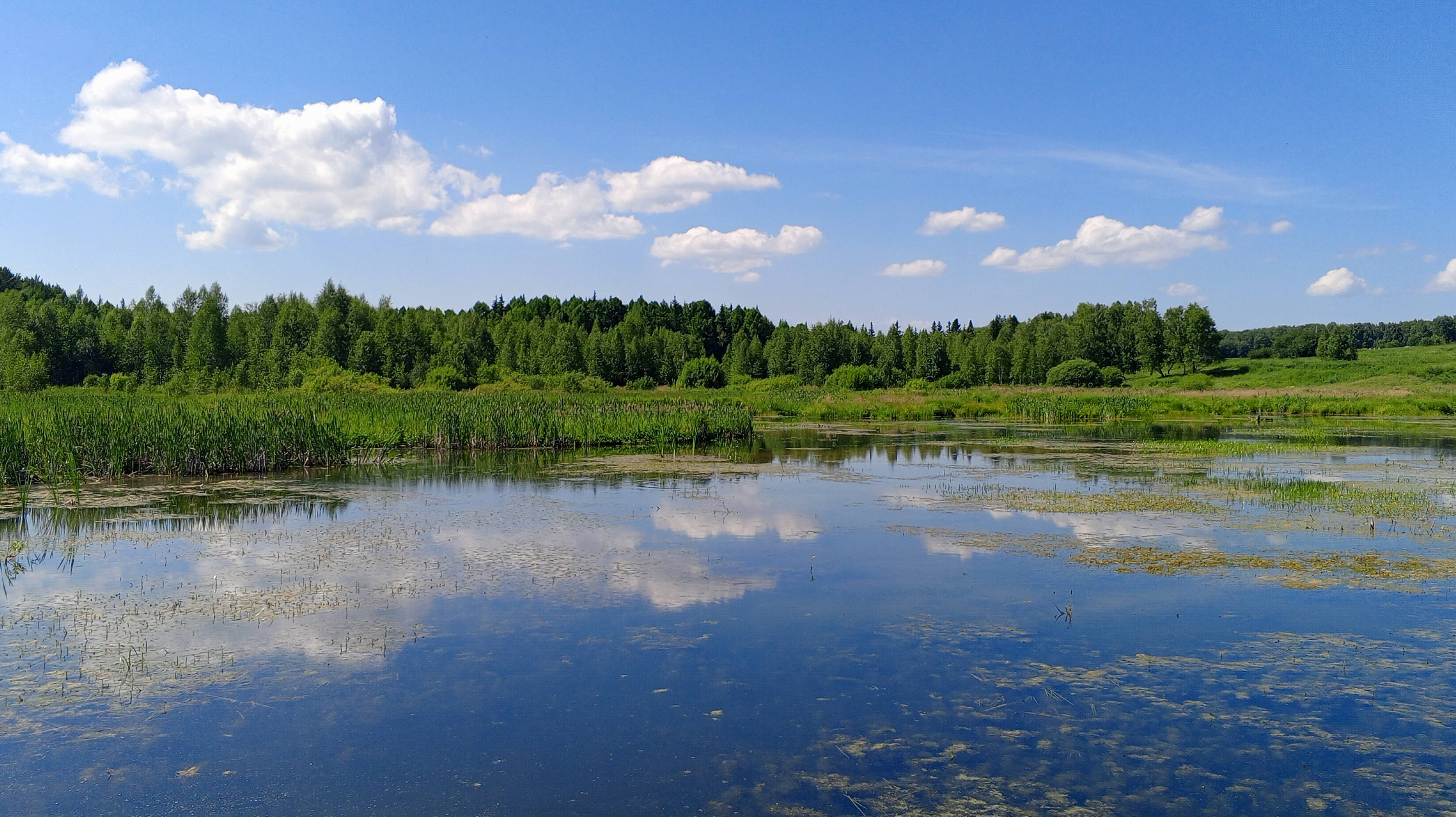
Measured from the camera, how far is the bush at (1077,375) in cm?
6197

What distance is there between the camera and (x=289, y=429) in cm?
1808

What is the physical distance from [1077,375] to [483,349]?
4350 centimetres

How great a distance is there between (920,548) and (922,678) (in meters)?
4.44

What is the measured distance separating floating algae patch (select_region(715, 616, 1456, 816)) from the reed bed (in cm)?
1286

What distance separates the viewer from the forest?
57.1 meters

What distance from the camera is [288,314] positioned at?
63969mm

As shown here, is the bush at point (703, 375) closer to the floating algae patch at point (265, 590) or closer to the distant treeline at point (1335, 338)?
the distant treeline at point (1335, 338)

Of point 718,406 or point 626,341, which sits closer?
point 718,406

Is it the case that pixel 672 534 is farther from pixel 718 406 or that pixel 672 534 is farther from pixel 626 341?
pixel 626 341

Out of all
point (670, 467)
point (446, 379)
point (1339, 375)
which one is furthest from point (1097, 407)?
point (446, 379)

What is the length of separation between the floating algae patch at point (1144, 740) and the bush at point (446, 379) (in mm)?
48484

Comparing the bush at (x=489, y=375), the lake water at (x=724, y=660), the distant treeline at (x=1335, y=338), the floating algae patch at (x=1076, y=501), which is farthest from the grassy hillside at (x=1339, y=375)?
the lake water at (x=724, y=660)

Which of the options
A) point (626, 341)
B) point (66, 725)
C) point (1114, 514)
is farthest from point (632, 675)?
point (626, 341)

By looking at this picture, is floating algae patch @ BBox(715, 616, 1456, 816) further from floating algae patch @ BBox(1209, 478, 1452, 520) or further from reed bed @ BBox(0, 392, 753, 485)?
reed bed @ BBox(0, 392, 753, 485)
